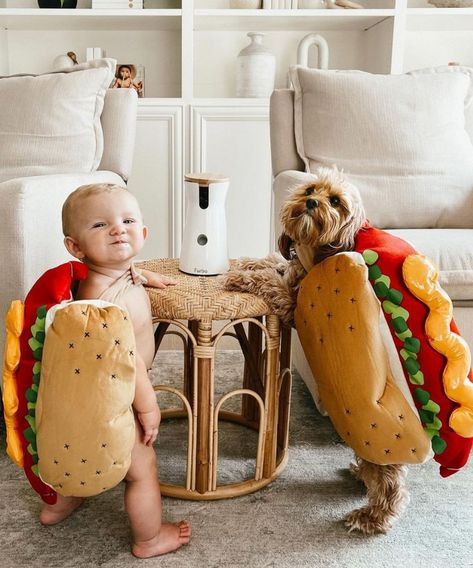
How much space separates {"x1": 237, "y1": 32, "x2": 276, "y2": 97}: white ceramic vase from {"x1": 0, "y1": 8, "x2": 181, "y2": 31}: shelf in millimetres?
365

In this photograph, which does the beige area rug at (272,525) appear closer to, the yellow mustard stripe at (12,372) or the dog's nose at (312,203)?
the yellow mustard stripe at (12,372)

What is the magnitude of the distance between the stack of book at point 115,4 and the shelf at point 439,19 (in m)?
1.27

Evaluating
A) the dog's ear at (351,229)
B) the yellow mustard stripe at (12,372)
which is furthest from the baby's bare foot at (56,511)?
the dog's ear at (351,229)

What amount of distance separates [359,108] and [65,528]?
1491 millimetres

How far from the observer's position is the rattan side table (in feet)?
4.38

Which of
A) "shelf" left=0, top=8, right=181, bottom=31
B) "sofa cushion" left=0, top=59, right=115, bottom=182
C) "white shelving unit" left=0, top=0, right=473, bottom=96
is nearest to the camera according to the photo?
"sofa cushion" left=0, top=59, right=115, bottom=182

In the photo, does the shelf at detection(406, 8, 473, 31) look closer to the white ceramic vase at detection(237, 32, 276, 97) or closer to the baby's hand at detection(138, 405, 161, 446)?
the white ceramic vase at detection(237, 32, 276, 97)

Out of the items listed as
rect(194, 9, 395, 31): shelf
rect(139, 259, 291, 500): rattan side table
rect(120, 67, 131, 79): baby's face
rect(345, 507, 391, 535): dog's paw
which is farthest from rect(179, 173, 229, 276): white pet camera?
rect(120, 67, 131, 79): baby's face

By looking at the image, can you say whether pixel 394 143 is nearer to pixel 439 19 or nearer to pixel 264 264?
pixel 264 264

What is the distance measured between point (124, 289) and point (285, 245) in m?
0.38

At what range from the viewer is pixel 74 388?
110cm

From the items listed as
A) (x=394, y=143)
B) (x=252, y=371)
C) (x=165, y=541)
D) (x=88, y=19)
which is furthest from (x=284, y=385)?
(x=88, y=19)

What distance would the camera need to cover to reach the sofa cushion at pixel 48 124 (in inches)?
78.6

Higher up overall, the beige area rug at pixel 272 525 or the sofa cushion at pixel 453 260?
the sofa cushion at pixel 453 260
